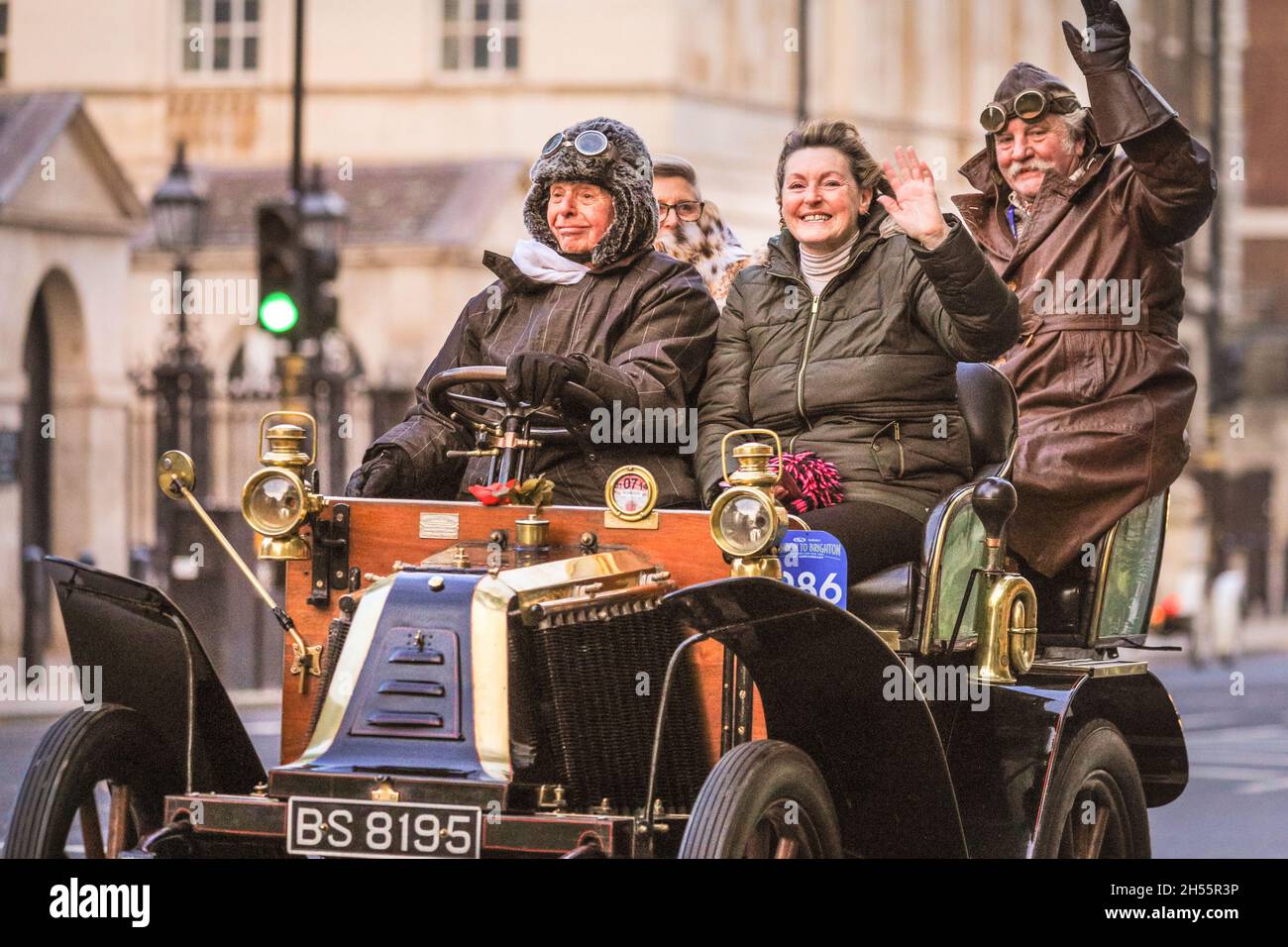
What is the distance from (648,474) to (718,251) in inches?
119

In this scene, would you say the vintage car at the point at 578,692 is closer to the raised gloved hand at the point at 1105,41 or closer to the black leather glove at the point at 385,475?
the black leather glove at the point at 385,475

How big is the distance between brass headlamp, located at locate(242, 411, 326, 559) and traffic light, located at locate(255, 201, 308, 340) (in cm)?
981

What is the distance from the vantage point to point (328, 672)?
6.03 metres

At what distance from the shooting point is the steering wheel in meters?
6.31

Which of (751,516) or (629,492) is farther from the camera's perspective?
(629,492)

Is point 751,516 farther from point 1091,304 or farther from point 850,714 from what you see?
point 1091,304

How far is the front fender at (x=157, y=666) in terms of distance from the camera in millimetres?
6348

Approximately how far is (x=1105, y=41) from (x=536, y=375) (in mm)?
2080

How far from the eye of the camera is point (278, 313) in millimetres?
16078

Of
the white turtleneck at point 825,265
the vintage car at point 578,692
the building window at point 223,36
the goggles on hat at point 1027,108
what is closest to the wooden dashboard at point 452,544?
the vintage car at point 578,692

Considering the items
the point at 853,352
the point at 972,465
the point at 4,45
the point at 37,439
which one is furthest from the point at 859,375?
the point at 4,45

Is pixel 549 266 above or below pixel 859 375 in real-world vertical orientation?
above

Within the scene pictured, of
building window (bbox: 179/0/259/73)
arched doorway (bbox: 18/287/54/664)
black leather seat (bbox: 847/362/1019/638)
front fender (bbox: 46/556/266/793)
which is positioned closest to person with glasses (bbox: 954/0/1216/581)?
black leather seat (bbox: 847/362/1019/638)
